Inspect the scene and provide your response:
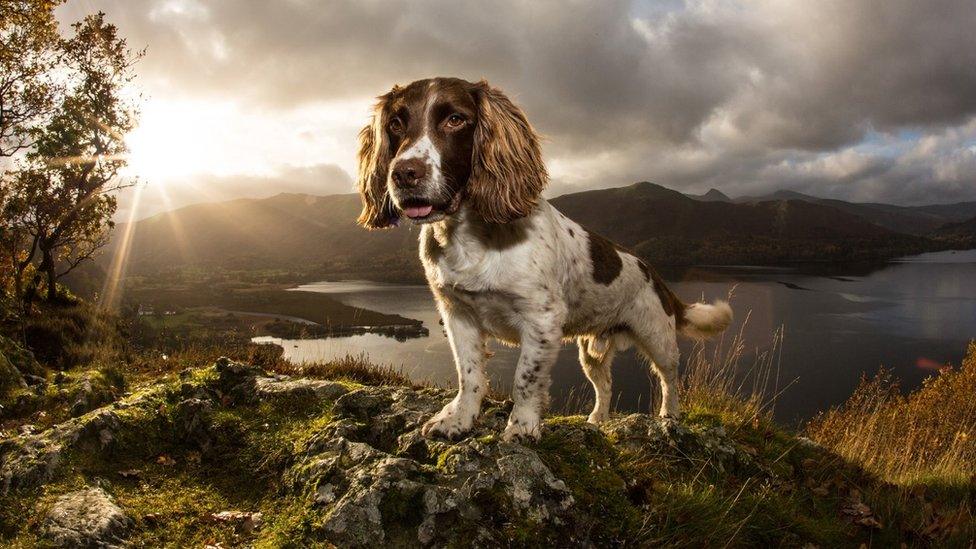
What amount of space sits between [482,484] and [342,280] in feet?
597

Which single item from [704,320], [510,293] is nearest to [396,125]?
[510,293]

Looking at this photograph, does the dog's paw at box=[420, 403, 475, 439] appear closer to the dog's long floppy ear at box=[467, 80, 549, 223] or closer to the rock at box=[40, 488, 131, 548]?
the dog's long floppy ear at box=[467, 80, 549, 223]

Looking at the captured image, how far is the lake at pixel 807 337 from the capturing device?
4809 centimetres

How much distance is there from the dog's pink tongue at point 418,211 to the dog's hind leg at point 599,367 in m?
2.85

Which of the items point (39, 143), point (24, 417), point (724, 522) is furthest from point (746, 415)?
point (39, 143)

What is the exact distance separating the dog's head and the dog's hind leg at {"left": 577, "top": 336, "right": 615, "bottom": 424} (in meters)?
2.31

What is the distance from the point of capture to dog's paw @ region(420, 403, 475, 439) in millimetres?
3688

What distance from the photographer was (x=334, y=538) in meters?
2.71

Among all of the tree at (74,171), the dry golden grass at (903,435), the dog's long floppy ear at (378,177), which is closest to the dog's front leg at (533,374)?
the dog's long floppy ear at (378,177)

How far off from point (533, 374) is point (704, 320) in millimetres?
3319

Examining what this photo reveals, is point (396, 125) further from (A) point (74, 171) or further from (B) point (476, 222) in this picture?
(A) point (74, 171)

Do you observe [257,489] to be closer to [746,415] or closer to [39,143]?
[746,415]

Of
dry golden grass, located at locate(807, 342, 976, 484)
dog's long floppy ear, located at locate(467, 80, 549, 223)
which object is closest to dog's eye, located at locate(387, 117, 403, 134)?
dog's long floppy ear, located at locate(467, 80, 549, 223)

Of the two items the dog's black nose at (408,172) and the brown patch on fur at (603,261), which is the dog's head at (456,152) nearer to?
the dog's black nose at (408,172)
